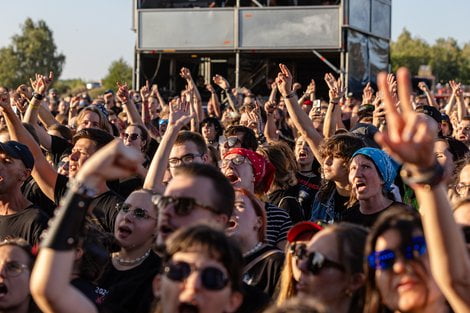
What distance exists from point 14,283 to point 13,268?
2.7 inches

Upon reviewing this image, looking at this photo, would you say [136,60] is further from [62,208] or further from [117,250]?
[62,208]

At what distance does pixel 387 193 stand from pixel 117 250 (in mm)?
1903

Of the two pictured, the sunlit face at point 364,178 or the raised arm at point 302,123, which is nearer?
the sunlit face at point 364,178

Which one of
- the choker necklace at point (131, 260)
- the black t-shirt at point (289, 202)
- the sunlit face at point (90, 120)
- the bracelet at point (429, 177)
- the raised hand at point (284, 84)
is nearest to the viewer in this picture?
the bracelet at point (429, 177)

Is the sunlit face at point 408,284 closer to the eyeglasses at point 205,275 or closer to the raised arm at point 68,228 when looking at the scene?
the eyeglasses at point 205,275

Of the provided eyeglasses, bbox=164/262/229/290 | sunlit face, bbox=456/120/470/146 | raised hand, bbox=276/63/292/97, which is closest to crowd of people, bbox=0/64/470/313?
eyeglasses, bbox=164/262/229/290

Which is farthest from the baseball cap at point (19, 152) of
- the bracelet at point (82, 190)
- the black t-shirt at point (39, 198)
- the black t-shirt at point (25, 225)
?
the bracelet at point (82, 190)

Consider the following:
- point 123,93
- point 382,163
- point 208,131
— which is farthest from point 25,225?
point 208,131

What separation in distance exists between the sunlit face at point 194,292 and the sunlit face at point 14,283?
3.70 feet

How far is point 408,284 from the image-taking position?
10.2 feet

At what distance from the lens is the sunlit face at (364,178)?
18.0 feet

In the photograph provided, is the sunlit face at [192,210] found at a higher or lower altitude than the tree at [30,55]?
lower

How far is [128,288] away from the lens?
4168mm

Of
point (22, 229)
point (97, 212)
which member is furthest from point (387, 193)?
point (22, 229)
